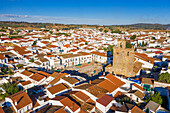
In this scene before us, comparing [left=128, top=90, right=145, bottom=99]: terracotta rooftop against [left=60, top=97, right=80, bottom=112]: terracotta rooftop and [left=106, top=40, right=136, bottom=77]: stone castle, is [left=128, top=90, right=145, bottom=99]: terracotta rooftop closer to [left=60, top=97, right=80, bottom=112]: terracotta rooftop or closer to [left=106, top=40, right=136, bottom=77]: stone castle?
[left=60, top=97, right=80, bottom=112]: terracotta rooftop

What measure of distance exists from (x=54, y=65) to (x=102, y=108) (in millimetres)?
21146

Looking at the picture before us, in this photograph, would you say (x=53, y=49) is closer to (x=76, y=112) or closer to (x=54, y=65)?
(x=54, y=65)

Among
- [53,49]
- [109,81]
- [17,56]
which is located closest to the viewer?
[109,81]

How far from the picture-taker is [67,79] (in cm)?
2022

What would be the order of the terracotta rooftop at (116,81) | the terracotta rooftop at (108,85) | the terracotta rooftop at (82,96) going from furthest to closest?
the terracotta rooftop at (116,81) < the terracotta rooftop at (108,85) < the terracotta rooftop at (82,96)

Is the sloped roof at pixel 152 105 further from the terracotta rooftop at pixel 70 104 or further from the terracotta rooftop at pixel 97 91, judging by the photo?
the terracotta rooftop at pixel 70 104

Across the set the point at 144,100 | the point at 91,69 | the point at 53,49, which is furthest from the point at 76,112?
the point at 53,49

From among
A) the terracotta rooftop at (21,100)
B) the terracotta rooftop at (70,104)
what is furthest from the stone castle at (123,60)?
the terracotta rooftop at (21,100)

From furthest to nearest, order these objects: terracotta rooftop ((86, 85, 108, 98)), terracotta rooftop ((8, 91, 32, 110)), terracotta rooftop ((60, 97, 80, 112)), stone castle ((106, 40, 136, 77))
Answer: stone castle ((106, 40, 136, 77)) < terracotta rooftop ((86, 85, 108, 98)) < terracotta rooftop ((8, 91, 32, 110)) < terracotta rooftop ((60, 97, 80, 112))

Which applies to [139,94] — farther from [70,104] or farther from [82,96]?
[70,104]

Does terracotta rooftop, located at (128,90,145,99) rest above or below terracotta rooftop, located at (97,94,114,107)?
below

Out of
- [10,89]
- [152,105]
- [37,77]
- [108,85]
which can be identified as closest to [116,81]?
[108,85]

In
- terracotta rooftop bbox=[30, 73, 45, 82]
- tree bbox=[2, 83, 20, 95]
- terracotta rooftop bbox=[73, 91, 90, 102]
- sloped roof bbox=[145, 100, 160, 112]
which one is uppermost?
terracotta rooftop bbox=[73, 91, 90, 102]

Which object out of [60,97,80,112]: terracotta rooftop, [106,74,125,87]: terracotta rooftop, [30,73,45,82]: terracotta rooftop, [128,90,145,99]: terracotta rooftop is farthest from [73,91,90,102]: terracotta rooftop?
[30,73,45,82]: terracotta rooftop
